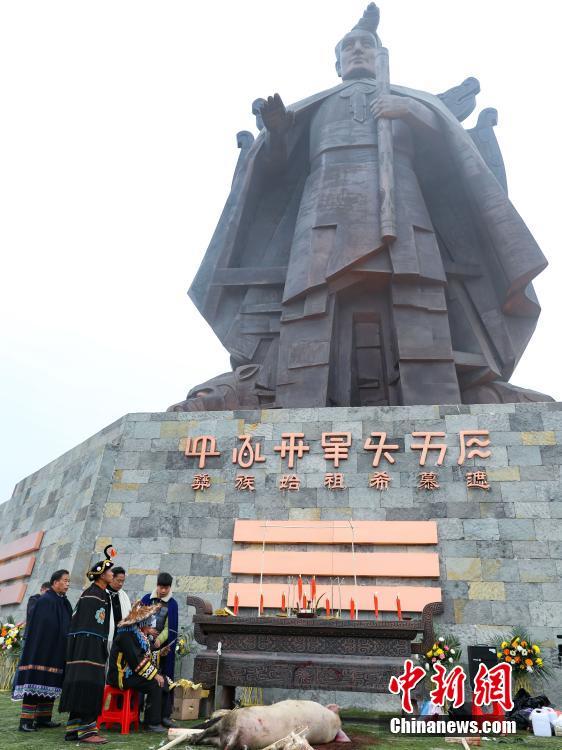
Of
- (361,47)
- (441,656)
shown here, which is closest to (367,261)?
(361,47)

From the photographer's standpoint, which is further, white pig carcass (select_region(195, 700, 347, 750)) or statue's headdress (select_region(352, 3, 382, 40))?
statue's headdress (select_region(352, 3, 382, 40))

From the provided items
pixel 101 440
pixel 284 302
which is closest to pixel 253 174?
pixel 284 302

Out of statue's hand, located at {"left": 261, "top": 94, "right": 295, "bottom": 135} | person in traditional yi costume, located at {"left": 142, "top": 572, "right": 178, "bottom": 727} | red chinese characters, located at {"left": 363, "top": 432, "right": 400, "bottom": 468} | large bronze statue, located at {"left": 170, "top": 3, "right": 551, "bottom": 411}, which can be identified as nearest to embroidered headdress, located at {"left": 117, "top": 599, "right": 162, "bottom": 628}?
person in traditional yi costume, located at {"left": 142, "top": 572, "right": 178, "bottom": 727}

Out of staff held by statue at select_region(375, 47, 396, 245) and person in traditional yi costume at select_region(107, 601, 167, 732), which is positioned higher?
staff held by statue at select_region(375, 47, 396, 245)

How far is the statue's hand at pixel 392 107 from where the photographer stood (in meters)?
9.98

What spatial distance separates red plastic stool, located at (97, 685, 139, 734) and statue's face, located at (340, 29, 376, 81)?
34.2 ft

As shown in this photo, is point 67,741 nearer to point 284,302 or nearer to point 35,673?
point 35,673

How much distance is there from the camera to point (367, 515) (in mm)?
7121

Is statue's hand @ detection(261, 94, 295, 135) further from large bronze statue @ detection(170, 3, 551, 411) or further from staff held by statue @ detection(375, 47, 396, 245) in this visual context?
staff held by statue @ detection(375, 47, 396, 245)

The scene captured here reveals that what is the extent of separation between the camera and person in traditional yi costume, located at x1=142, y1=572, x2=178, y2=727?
4.82 meters

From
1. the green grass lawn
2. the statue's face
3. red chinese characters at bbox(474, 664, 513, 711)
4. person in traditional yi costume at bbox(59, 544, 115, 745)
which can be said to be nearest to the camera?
the green grass lawn

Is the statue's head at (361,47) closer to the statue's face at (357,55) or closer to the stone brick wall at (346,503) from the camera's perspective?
the statue's face at (357,55)

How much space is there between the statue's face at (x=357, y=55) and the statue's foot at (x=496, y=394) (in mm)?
6009

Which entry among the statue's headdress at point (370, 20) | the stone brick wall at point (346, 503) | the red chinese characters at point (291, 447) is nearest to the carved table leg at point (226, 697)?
the stone brick wall at point (346, 503)
